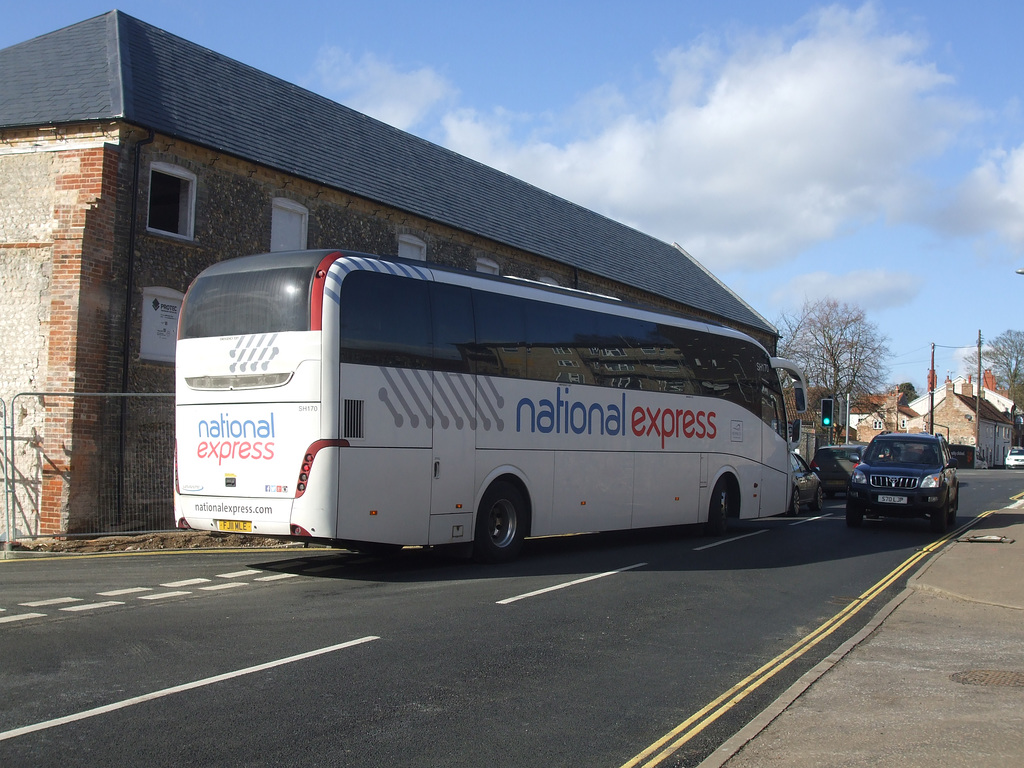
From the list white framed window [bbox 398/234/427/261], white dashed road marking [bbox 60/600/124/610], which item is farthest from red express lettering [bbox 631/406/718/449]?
white framed window [bbox 398/234/427/261]

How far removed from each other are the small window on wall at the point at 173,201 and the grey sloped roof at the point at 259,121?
2.72 feet

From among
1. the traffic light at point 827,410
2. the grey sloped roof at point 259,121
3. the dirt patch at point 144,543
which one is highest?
the grey sloped roof at point 259,121

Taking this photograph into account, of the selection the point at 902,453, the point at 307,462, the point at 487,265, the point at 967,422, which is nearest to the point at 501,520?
the point at 307,462

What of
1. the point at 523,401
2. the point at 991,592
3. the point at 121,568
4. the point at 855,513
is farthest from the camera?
the point at 855,513

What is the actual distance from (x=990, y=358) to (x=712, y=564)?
96186 mm

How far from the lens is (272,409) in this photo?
425 inches

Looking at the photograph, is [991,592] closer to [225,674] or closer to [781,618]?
[781,618]

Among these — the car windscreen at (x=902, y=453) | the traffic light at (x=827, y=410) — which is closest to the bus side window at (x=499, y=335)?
the car windscreen at (x=902, y=453)

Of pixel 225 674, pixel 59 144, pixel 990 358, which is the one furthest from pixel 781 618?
pixel 990 358

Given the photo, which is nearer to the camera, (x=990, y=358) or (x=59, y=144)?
(x=59, y=144)

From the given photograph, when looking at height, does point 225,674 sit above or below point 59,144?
below

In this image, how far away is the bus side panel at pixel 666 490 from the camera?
15641mm

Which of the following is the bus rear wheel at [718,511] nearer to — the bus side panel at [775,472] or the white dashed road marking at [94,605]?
the bus side panel at [775,472]

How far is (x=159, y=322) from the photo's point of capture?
18.2 meters
